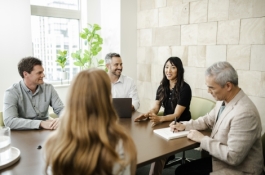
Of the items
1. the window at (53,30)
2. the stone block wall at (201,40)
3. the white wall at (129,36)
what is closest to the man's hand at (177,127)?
the stone block wall at (201,40)

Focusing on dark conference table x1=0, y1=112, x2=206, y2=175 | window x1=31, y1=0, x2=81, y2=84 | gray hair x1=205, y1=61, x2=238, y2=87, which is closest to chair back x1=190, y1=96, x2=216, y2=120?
dark conference table x1=0, y1=112, x2=206, y2=175

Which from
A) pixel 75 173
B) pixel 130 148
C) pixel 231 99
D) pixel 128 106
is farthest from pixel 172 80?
pixel 75 173

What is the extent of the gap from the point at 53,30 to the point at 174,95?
2.83 metres

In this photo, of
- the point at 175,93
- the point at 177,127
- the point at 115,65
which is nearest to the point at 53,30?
the point at 115,65

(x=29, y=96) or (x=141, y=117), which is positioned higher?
(x=29, y=96)

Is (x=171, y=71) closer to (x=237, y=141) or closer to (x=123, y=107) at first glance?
(x=123, y=107)

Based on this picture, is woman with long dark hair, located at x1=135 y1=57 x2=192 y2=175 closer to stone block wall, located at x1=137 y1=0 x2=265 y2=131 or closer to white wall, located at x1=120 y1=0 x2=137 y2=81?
stone block wall, located at x1=137 y1=0 x2=265 y2=131

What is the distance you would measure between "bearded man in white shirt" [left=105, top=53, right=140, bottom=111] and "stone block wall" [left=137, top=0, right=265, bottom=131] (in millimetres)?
927

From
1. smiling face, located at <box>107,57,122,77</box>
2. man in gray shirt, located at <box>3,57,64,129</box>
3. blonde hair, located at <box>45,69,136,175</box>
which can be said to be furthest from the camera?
smiling face, located at <box>107,57,122,77</box>

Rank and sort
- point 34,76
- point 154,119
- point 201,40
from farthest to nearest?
1. point 201,40
2. point 34,76
3. point 154,119

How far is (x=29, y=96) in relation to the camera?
7.64 ft

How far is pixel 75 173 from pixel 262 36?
8.18 ft

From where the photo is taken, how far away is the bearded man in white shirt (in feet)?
9.83

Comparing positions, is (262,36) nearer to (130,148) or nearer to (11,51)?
(130,148)
